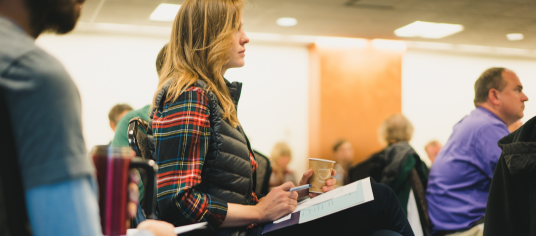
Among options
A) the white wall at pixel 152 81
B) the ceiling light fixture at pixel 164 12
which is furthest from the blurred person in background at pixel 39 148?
the white wall at pixel 152 81

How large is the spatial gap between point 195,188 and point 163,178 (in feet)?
0.30

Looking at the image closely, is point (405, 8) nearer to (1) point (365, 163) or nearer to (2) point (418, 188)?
(1) point (365, 163)

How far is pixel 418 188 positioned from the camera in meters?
2.50

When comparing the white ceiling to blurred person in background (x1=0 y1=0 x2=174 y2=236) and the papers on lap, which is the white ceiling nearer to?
the papers on lap

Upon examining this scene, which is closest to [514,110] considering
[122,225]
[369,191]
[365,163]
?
[365,163]

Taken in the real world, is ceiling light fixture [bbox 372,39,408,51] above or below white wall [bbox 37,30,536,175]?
above

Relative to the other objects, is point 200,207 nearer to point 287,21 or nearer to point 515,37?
→ point 287,21

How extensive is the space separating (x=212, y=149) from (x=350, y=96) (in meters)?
6.27

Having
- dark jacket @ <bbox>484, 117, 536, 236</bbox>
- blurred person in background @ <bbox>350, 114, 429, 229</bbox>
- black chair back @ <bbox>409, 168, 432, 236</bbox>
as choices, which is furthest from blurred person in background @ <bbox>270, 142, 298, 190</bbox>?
dark jacket @ <bbox>484, 117, 536, 236</bbox>

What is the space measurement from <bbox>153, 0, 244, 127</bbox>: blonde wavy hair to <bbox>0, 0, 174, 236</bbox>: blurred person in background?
2.47 feet

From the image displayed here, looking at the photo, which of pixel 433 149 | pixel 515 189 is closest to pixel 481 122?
pixel 515 189

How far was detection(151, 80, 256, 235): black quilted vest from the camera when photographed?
1.19 meters

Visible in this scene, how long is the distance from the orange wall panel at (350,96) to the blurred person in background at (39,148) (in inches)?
261

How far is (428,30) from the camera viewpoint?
6.40 m
